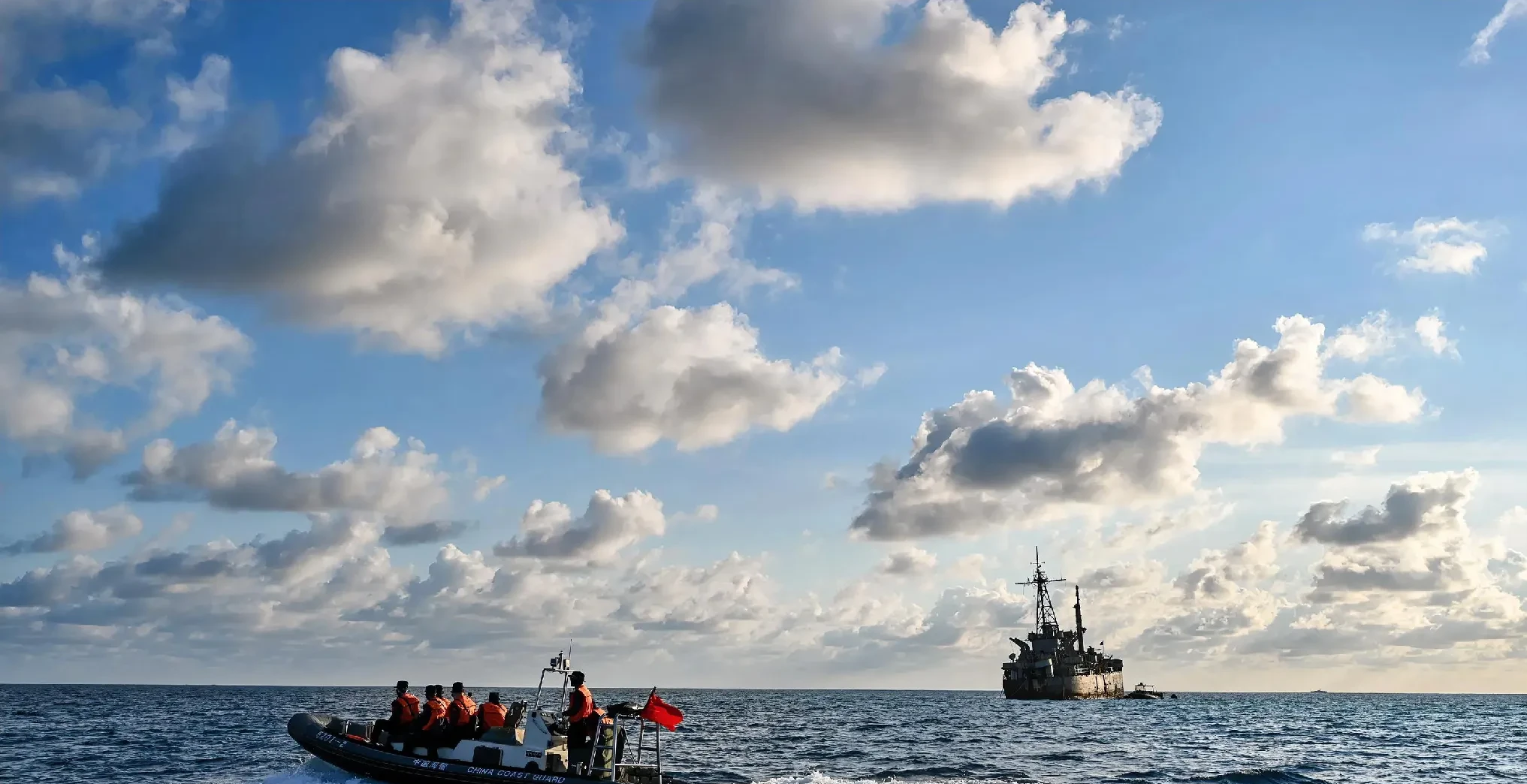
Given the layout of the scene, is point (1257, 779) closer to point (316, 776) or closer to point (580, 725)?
point (580, 725)

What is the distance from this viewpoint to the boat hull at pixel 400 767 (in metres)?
23.8

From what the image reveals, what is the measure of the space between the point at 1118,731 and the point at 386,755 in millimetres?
57092

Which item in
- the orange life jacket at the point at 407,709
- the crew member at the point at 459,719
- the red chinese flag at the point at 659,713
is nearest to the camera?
the red chinese flag at the point at 659,713

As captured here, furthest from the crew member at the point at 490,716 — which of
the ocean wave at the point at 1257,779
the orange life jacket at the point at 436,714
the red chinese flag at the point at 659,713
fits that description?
the ocean wave at the point at 1257,779

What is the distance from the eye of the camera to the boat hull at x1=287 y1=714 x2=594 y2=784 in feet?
78.2

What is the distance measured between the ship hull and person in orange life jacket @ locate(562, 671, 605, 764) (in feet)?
379

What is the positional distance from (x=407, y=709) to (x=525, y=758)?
3711 millimetres

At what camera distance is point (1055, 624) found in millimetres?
137000

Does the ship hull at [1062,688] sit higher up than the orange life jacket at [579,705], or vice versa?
the orange life jacket at [579,705]

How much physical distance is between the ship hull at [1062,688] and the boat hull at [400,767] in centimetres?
11472

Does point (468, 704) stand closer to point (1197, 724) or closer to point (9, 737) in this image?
point (9, 737)

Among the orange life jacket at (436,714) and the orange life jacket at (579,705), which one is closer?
the orange life jacket at (579,705)

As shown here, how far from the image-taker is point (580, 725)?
2391 cm

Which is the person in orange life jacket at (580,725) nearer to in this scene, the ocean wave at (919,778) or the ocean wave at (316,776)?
the ocean wave at (316,776)
